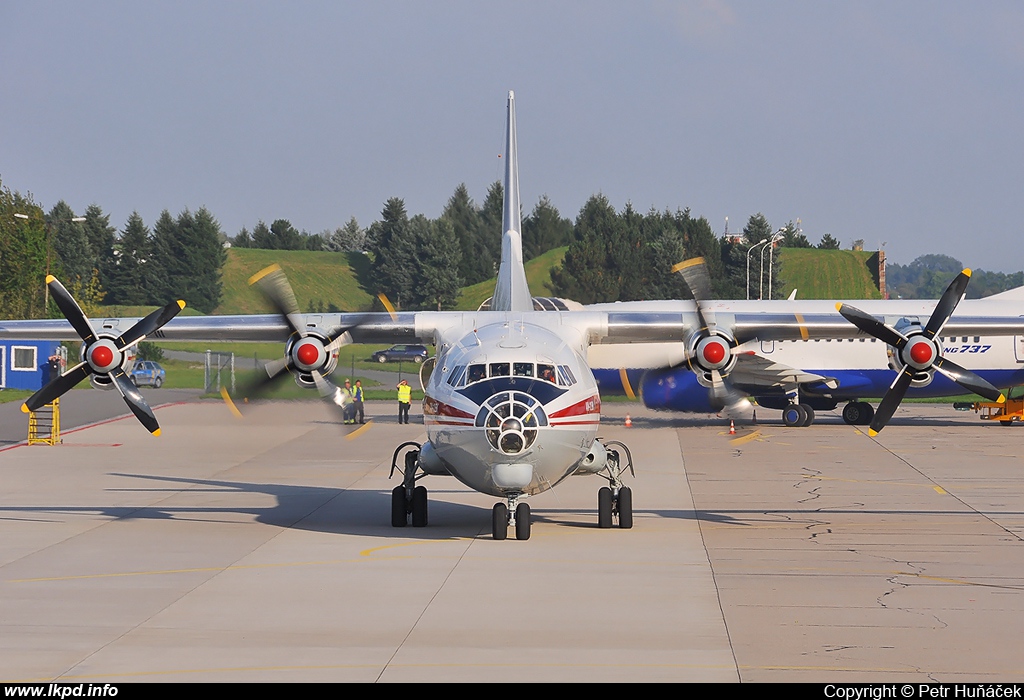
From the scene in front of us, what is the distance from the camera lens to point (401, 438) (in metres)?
36.6

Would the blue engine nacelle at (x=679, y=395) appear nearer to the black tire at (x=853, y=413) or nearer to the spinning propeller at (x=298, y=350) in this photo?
the black tire at (x=853, y=413)

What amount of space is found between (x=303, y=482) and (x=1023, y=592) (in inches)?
644

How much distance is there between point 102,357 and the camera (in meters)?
19.4

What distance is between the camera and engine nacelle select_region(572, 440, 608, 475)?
745 inches

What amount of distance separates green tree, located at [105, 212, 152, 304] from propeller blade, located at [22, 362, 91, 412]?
238 feet

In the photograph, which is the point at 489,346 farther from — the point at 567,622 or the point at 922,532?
the point at 922,532

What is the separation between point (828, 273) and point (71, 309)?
9739 cm

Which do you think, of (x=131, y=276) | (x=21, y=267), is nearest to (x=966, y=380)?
(x=21, y=267)

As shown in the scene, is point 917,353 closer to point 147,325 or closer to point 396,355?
point 147,325

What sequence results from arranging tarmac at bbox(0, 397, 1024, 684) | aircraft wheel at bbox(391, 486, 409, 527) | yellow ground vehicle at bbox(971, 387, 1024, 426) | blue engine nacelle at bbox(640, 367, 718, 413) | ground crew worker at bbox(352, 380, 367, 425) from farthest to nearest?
yellow ground vehicle at bbox(971, 387, 1024, 426)
ground crew worker at bbox(352, 380, 367, 425)
blue engine nacelle at bbox(640, 367, 718, 413)
aircraft wheel at bbox(391, 486, 409, 527)
tarmac at bbox(0, 397, 1024, 684)

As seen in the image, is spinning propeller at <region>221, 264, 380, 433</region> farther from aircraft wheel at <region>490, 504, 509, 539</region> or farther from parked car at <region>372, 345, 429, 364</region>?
parked car at <region>372, 345, 429, 364</region>

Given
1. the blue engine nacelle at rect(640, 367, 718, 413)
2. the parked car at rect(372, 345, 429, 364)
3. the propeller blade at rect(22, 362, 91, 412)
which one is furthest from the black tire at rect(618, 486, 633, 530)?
the parked car at rect(372, 345, 429, 364)

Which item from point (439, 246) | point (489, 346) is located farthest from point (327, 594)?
point (439, 246)

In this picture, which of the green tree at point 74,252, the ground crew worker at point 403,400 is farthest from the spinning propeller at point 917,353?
the green tree at point 74,252
